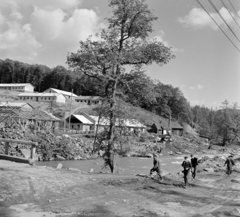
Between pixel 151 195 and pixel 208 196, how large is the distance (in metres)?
3.31

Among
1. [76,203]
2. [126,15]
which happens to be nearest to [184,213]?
[76,203]

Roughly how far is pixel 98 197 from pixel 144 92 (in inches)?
377

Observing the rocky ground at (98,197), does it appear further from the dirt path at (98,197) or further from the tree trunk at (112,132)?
the tree trunk at (112,132)

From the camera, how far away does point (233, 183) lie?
19.0 metres

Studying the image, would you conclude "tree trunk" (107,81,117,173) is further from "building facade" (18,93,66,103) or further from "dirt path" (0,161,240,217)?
"building facade" (18,93,66,103)

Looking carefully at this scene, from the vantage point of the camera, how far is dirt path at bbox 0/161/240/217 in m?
9.17

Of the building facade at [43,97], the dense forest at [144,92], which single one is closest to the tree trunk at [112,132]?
the dense forest at [144,92]

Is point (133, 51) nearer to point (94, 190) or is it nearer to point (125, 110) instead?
point (125, 110)

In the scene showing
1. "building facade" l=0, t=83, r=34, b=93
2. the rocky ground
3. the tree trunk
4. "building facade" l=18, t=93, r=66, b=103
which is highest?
"building facade" l=0, t=83, r=34, b=93

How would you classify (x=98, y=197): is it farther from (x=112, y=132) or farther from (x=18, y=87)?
(x=18, y=87)

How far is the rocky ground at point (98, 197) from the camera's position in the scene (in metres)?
9.17

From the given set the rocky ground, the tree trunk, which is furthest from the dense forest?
the rocky ground

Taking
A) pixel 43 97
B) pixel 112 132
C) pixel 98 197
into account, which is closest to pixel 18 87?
pixel 43 97

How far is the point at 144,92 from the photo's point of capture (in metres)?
19.1
